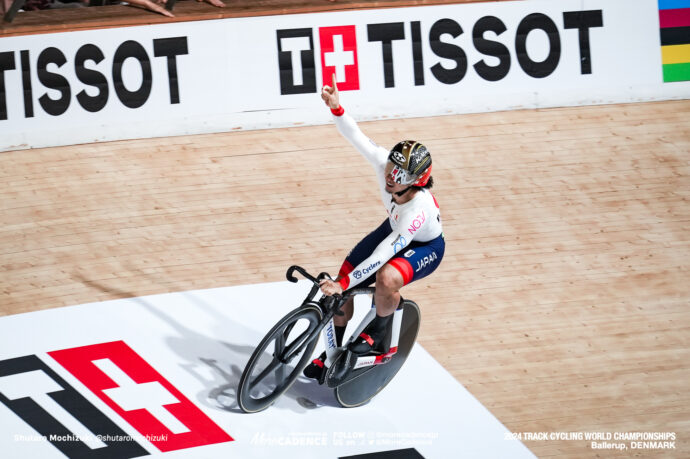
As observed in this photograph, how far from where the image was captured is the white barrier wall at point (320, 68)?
684 centimetres

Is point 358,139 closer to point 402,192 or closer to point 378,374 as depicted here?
point 402,192

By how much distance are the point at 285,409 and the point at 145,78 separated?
377 centimetres

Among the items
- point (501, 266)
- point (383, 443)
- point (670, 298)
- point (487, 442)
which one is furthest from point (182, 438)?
point (670, 298)

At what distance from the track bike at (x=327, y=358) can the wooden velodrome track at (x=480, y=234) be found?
2.10 feet

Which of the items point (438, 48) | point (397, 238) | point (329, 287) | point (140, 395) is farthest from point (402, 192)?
point (438, 48)

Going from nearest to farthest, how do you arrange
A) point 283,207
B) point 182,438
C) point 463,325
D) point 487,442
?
1. point 182,438
2. point 487,442
3. point 463,325
4. point 283,207

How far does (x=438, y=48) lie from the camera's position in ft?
24.3

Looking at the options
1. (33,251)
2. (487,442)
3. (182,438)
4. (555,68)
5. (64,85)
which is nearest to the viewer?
(182,438)

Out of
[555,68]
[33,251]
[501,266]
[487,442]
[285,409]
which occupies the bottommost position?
[487,442]

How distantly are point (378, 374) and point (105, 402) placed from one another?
1.64 meters

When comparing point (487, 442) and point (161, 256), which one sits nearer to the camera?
point (487, 442)

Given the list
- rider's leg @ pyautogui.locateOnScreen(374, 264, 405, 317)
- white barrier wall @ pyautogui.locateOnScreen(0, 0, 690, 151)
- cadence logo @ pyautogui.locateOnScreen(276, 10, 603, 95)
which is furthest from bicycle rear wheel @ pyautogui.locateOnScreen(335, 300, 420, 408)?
→ cadence logo @ pyautogui.locateOnScreen(276, 10, 603, 95)

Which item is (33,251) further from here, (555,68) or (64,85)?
(555,68)

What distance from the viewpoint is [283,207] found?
6289 millimetres
